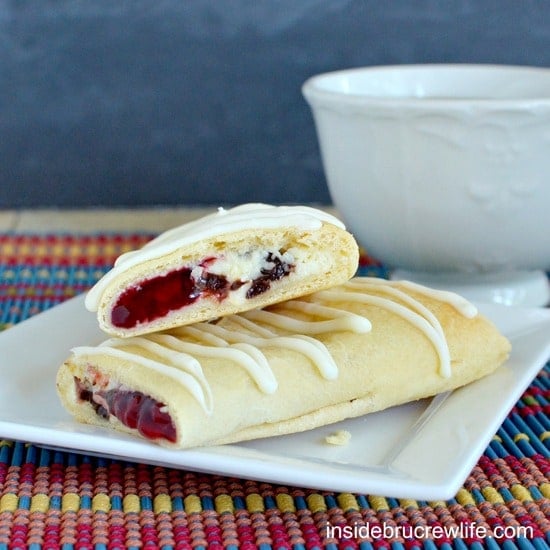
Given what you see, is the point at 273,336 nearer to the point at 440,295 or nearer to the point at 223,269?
the point at 223,269

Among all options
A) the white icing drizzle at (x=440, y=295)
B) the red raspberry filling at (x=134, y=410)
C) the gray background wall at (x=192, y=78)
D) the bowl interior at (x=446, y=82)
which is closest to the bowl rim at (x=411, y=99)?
the bowl interior at (x=446, y=82)

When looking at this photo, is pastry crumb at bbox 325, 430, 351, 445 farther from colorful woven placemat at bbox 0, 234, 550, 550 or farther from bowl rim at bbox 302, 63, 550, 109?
bowl rim at bbox 302, 63, 550, 109

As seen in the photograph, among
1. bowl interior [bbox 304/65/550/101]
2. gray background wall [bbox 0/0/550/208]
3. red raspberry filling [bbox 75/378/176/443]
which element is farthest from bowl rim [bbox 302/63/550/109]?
red raspberry filling [bbox 75/378/176/443]

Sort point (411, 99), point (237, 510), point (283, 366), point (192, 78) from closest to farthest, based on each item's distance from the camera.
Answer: point (237, 510), point (283, 366), point (411, 99), point (192, 78)

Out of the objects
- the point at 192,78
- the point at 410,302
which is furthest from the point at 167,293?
the point at 192,78

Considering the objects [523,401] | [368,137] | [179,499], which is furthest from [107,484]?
[368,137]

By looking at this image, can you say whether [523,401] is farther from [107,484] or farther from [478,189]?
[107,484]

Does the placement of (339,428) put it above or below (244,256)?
below
